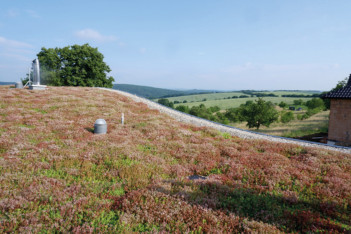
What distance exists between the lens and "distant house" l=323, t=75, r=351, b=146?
18188 mm

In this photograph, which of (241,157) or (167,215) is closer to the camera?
(167,215)

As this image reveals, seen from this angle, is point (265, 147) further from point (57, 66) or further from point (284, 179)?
point (57, 66)

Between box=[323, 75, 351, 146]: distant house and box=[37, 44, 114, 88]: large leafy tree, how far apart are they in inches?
2004

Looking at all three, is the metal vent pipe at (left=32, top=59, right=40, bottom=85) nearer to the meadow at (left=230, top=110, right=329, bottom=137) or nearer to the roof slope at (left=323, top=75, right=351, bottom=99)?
the roof slope at (left=323, top=75, right=351, bottom=99)

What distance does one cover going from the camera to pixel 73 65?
167ft

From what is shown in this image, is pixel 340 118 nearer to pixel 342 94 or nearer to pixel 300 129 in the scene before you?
pixel 342 94

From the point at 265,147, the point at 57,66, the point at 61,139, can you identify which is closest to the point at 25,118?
the point at 61,139

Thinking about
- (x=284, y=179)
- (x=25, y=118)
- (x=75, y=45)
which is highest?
(x=75, y=45)

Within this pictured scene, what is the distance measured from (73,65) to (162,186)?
5527 centimetres

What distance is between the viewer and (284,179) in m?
7.04

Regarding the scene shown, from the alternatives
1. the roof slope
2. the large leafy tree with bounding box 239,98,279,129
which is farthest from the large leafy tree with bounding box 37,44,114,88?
the roof slope

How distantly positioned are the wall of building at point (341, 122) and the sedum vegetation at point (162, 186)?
1142 centimetres

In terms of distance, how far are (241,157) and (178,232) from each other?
6.18m

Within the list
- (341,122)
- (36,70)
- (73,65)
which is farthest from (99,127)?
(73,65)
